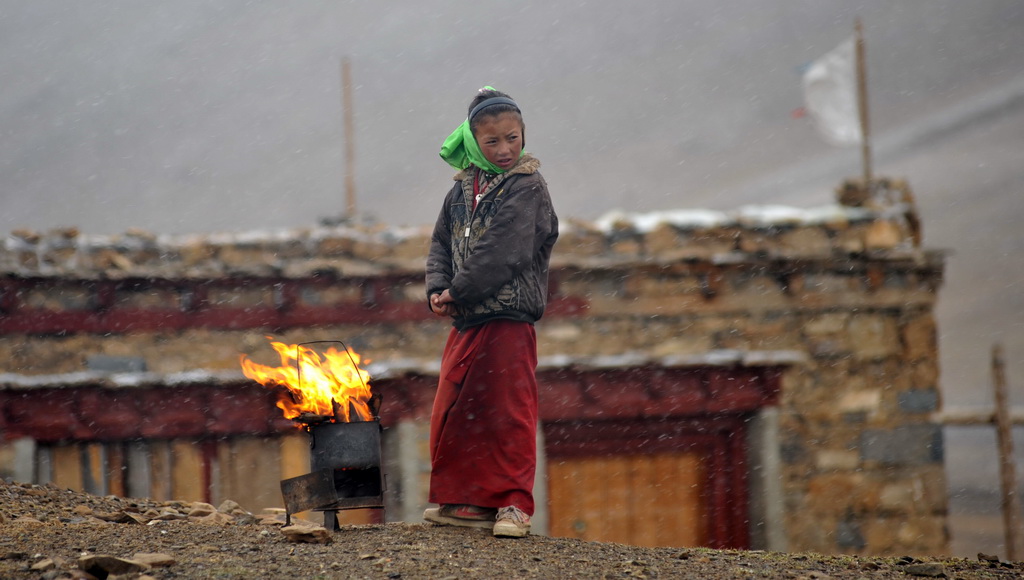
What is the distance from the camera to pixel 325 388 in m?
3.92

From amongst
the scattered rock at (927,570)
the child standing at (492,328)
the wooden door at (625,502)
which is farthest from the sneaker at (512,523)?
the wooden door at (625,502)

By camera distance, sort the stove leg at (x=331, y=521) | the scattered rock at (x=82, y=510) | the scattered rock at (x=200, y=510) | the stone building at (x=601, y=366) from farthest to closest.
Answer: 1. the stone building at (x=601, y=366)
2. the scattered rock at (x=200, y=510)
3. the scattered rock at (x=82, y=510)
4. the stove leg at (x=331, y=521)

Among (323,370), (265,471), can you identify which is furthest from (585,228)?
(323,370)

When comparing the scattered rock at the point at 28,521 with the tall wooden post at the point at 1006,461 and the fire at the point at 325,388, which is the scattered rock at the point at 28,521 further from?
the tall wooden post at the point at 1006,461

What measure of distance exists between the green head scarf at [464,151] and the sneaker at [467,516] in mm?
1527

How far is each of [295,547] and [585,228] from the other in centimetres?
445

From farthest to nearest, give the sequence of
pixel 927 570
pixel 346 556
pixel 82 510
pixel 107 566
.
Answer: pixel 82 510 < pixel 927 570 < pixel 346 556 < pixel 107 566

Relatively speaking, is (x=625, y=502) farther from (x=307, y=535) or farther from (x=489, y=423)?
(x=307, y=535)

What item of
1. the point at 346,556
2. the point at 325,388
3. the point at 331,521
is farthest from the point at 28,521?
the point at 346,556

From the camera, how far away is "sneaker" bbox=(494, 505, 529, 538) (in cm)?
373

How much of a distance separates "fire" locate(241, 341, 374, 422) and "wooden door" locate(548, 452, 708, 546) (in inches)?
146

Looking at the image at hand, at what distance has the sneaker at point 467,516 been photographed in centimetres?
390

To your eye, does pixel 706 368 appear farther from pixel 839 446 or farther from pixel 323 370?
pixel 323 370

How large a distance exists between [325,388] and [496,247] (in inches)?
39.6
